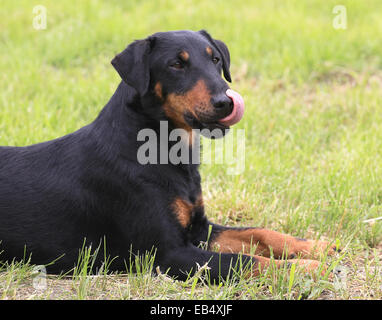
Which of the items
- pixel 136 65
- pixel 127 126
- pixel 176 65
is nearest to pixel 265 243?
pixel 127 126

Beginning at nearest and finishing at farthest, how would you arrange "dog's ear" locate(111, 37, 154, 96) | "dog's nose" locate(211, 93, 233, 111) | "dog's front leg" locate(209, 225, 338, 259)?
1. "dog's nose" locate(211, 93, 233, 111)
2. "dog's ear" locate(111, 37, 154, 96)
3. "dog's front leg" locate(209, 225, 338, 259)

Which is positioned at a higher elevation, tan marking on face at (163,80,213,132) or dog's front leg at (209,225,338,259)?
tan marking on face at (163,80,213,132)

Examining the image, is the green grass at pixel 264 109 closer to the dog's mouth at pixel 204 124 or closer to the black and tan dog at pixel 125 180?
the black and tan dog at pixel 125 180

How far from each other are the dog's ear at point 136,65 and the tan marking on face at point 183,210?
2.25ft

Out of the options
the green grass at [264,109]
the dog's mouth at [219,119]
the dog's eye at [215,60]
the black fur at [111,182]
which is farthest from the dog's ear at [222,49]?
the green grass at [264,109]

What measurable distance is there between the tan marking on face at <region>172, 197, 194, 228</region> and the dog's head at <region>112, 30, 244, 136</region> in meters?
0.46

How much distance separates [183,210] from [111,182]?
1.56 feet

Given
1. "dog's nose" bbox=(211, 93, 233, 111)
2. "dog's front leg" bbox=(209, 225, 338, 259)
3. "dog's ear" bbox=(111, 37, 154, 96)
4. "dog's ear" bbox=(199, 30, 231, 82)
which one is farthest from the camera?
"dog's ear" bbox=(199, 30, 231, 82)

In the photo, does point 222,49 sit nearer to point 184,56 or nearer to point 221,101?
point 184,56

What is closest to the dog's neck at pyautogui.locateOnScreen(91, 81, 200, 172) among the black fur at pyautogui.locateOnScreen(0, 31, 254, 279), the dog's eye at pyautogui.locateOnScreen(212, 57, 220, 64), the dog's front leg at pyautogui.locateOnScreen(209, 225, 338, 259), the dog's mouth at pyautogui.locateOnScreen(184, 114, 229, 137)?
the black fur at pyautogui.locateOnScreen(0, 31, 254, 279)

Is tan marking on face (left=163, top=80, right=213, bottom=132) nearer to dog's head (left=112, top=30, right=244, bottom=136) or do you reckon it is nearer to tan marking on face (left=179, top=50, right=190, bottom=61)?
dog's head (left=112, top=30, right=244, bottom=136)

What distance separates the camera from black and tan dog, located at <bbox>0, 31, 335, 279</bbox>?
3355 mm
